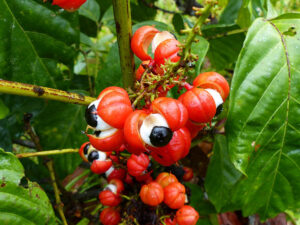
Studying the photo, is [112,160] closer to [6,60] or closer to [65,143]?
[65,143]

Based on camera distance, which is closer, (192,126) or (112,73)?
(192,126)

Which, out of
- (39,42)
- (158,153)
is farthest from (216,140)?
(39,42)

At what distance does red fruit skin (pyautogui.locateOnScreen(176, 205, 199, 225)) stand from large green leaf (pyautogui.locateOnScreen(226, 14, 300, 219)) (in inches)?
10.9

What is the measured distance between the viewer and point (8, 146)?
148 centimetres

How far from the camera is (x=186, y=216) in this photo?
104 centimetres

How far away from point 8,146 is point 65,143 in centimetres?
34

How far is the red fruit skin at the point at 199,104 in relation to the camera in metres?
0.70

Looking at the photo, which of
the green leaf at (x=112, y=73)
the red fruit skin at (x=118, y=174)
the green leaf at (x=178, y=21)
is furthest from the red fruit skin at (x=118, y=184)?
the green leaf at (x=178, y=21)

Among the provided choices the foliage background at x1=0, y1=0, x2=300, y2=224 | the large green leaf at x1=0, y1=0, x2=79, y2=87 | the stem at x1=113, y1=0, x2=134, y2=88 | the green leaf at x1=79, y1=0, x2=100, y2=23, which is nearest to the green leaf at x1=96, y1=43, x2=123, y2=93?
the foliage background at x1=0, y1=0, x2=300, y2=224

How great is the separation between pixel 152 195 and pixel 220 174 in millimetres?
694

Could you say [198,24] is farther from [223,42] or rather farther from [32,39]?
[223,42]

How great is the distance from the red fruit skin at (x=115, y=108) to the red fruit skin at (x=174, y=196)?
0.46 m

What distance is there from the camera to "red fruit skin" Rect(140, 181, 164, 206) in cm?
102

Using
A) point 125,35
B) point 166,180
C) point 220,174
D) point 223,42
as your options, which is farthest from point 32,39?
point 220,174
